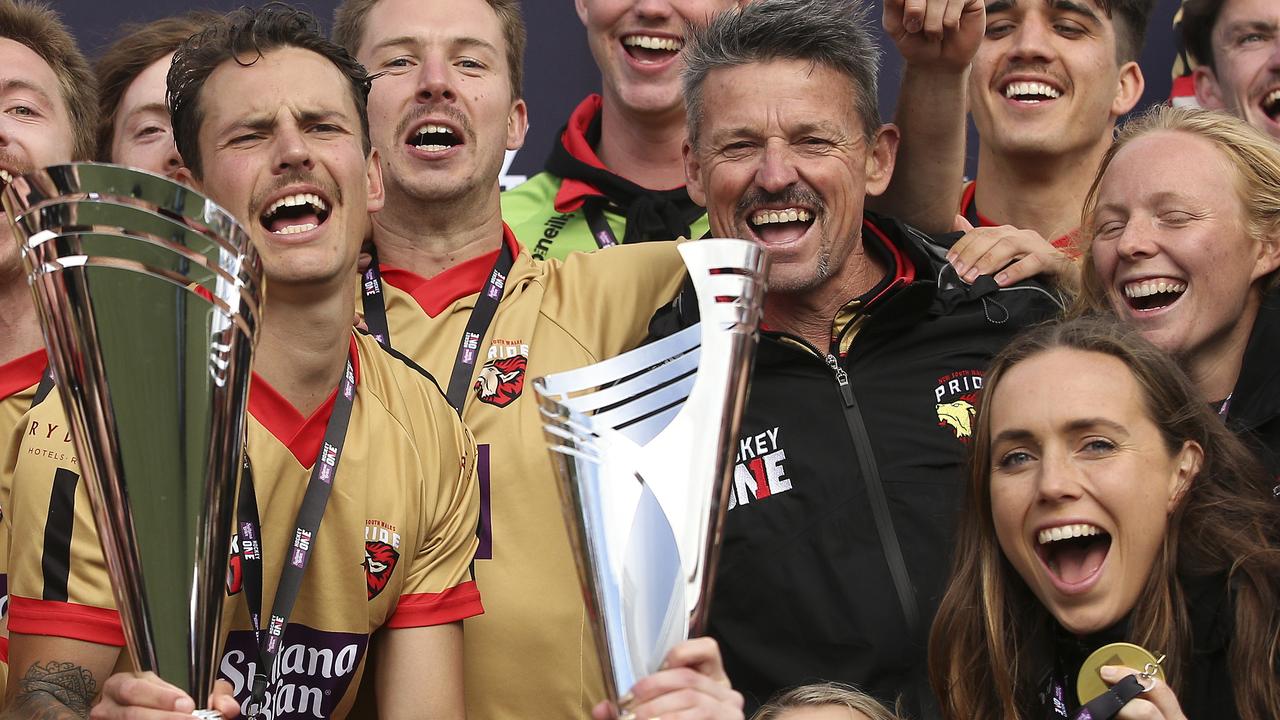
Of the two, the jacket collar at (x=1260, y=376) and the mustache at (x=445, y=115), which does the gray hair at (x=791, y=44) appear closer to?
the mustache at (x=445, y=115)

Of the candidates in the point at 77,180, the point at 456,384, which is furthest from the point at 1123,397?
the point at 77,180

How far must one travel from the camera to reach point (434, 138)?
11.0 ft

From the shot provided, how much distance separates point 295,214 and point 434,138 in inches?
28.4

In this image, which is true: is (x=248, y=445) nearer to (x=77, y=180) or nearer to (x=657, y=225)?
(x=77, y=180)

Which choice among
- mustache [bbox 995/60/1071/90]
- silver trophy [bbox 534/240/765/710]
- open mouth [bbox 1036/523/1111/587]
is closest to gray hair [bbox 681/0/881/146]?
mustache [bbox 995/60/1071/90]

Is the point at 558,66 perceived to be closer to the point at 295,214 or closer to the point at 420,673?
the point at 295,214

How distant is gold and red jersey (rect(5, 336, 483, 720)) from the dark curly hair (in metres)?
0.44

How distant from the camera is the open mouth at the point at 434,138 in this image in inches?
130

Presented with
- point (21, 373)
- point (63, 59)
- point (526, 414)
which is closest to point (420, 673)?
point (526, 414)

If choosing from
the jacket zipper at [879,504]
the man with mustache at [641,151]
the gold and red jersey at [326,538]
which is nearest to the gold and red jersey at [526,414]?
the gold and red jersey at [326,538]

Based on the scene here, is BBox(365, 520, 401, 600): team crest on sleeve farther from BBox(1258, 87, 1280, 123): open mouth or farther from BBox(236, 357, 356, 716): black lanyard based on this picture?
BBox(1258, 87, 1280, 123): open mouth

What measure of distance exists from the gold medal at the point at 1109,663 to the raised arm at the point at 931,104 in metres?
1.29

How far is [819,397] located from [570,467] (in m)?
1.27

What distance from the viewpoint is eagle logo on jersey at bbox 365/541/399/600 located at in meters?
2.59
